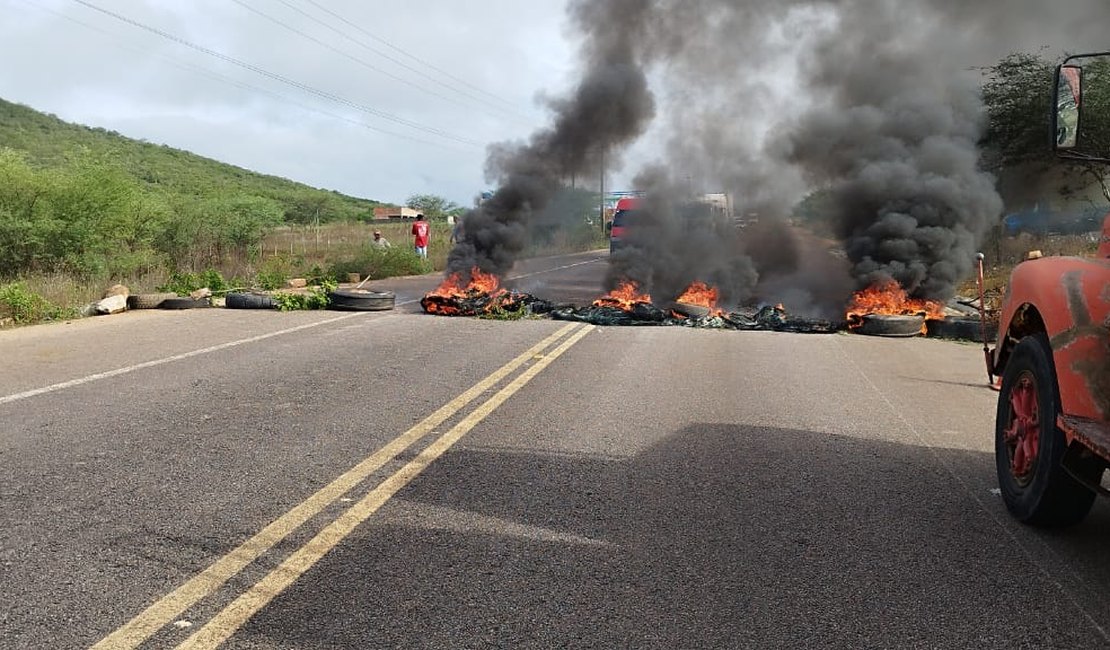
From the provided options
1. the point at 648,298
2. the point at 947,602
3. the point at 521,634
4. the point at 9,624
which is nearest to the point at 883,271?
the point at 648,298

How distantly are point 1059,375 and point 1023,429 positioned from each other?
2.02 feet

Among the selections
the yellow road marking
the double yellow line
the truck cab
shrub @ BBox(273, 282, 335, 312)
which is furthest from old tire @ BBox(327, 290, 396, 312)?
the truck cab

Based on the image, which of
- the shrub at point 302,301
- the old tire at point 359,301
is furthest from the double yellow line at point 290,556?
the shrub at point 302,301

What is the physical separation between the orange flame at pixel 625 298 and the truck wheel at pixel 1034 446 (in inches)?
350

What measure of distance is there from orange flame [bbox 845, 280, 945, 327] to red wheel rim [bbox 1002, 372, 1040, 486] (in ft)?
30.8

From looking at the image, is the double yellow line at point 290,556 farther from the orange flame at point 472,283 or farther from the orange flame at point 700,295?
the orange flame at point 700,295

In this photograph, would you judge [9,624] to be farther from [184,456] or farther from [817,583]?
[817,583]

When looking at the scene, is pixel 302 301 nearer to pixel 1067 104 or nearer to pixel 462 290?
pixel 462 290

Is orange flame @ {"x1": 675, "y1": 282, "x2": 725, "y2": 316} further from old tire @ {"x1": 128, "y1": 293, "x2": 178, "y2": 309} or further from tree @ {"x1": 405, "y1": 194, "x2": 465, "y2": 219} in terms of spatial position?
tree @ {"x1": 405, "y1": 194, "x2": 465, "y2": 219}

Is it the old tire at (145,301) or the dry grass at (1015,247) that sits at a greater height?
the dry grass at (1015,247)

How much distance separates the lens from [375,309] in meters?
13.6

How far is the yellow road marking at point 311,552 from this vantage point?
8.86ft

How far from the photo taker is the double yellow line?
2701 mm

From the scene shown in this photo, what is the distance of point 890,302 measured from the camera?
13828mm
